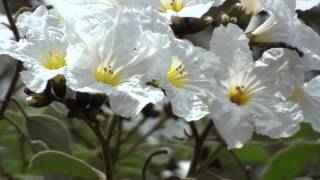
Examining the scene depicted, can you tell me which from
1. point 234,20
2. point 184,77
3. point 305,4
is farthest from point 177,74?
point 305,4

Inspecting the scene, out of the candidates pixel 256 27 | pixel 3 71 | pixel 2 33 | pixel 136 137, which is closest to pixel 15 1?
pixel 3 71

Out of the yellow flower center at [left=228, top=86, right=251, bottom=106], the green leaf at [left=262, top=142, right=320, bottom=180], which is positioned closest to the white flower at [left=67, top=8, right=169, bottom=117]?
the yellow flower center at [left=228, top=86, right=251, bottom=106]

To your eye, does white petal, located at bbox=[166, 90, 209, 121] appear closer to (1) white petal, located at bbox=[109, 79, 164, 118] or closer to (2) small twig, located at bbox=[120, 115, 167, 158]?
(1) white petal, located at bbox=[109, 79, 164, 118]

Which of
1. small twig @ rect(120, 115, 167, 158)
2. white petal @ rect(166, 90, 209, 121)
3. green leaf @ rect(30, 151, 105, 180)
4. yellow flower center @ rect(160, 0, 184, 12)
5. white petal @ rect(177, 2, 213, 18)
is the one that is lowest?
small twig @ rect(120, 115, 167, 158)

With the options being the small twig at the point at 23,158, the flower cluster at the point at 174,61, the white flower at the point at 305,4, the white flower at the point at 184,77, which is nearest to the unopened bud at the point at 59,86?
the flower cluster at the point at 174,61

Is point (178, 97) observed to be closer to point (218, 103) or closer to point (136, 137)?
point (218, 103)

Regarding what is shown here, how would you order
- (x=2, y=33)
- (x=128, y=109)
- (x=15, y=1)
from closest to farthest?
(x=128, y=109)
(x=2, y=33)
(x=15, y=1)

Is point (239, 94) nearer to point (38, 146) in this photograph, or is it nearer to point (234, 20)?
point (234, 20)

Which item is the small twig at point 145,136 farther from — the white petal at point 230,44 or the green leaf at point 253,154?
the white petal at point 230,44

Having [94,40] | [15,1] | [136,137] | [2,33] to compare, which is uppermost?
[94,40]
